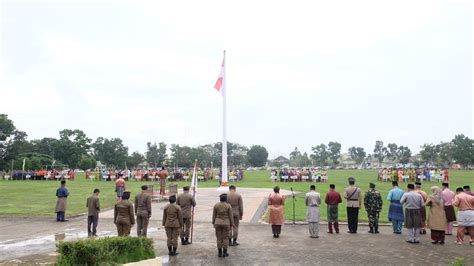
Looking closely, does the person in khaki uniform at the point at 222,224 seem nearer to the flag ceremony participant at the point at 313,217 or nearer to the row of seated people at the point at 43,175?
the flag ceremony participant at the point at 313,217

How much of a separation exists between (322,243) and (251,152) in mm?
116758

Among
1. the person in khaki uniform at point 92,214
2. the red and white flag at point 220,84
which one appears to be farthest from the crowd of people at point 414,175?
the person in khaki uniform at point 92,214

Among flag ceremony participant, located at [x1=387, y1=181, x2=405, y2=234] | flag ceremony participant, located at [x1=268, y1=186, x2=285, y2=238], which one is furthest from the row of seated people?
flag ceremony participant, located at [x1=387, y1=181, x2=405, y2=234]

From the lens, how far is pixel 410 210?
41.0ft

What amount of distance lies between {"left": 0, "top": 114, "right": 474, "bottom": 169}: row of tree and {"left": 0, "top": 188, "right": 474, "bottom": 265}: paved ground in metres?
46.8

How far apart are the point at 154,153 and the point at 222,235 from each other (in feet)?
296

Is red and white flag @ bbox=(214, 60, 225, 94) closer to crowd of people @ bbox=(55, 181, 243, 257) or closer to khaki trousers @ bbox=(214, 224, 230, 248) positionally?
crowd of people @ bbox=(55, 181, 243, 257)

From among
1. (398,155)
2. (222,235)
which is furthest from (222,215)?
(398,155)

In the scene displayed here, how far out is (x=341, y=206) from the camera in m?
20.6

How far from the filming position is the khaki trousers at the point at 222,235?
10.4m

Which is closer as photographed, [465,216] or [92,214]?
[465,216]

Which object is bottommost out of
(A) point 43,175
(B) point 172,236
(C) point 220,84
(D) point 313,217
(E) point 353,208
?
(B) point 172,236

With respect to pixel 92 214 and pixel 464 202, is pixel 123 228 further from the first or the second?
pixel 464 202

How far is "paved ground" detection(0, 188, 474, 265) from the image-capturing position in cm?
972
